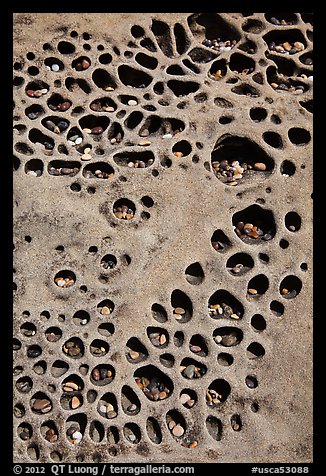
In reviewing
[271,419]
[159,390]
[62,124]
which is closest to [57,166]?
[62,124]

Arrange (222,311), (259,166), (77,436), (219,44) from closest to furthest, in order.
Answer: (77,436), (222,311), (259,166), (219,44)

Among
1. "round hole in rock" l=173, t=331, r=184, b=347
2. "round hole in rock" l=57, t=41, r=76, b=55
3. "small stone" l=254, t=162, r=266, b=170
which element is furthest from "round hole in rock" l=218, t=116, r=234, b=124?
"round hole in rock" l=173, t=331, r=184, b=347

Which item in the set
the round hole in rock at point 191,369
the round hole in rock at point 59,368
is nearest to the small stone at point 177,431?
the round hole in rock at point 191,369

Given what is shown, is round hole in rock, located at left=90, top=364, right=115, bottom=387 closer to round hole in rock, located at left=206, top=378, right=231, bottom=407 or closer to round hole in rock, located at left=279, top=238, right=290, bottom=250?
round hole in rock, located at left=206, top=378, right=231, bottom=407

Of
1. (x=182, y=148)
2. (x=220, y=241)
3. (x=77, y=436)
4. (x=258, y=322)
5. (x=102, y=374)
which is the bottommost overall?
(x=77, y=436)

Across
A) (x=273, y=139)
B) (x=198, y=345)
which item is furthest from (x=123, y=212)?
(x=273, y=139)

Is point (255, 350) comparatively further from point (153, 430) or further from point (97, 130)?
point (97, 130)
